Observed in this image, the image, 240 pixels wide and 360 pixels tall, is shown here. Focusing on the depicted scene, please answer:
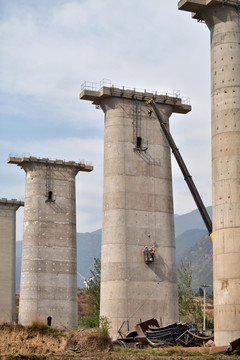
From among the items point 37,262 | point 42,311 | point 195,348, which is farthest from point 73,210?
point 195,348

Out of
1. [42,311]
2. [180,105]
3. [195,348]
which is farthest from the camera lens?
[42,311]

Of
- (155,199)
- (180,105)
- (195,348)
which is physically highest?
(180,105)

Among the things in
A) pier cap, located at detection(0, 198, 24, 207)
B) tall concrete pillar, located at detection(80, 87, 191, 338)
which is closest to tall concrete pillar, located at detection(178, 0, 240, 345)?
tall concrete pillar, located at detection(80, 87, 191, 338)

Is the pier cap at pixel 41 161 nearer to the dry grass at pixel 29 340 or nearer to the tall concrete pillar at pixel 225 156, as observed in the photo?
the dry grass at pixel 29 340

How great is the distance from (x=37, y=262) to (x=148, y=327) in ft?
77.5

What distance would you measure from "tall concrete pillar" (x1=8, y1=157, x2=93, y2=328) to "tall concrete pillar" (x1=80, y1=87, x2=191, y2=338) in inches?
623

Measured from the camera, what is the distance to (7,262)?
81.3 meters

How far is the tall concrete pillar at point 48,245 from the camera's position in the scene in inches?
2494

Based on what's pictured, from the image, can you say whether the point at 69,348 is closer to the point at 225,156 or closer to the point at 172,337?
the point at 172,337

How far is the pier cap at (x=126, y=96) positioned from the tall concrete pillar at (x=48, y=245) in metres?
15.1

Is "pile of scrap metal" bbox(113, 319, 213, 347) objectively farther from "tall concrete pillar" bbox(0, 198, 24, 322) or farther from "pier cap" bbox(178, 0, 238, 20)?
"tall concrete pillar" bbox(0, 198, 24, 322)

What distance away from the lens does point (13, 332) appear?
134 ft

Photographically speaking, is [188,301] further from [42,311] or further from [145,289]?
[145,289]

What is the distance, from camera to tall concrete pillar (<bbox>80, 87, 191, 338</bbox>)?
48125mm
